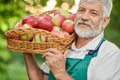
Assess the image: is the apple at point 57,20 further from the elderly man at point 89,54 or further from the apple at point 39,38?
the apple at point 39,38

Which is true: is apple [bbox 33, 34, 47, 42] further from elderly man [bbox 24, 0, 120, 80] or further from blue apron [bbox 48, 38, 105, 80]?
blue apron [bbox 48, 38, 105, 80]

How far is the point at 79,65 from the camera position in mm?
3797

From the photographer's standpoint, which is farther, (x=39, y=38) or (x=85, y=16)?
(x=85, y=16)

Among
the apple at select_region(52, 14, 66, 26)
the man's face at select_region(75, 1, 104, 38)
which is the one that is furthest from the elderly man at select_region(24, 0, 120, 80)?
the apple at select_region(52, 14, 66, 26)

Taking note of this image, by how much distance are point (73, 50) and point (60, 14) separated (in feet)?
0.86

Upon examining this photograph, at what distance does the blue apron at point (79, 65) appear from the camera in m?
3.78

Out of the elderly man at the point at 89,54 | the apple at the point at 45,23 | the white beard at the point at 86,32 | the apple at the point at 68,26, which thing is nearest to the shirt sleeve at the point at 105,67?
the elderly man at the point at 89,54

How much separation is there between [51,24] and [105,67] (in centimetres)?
45

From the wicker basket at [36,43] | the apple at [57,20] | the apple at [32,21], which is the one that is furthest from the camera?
the apple at [57,20]

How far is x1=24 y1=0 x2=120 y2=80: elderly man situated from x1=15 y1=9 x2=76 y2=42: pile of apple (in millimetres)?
69

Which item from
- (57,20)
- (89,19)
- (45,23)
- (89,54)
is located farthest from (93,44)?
(45,23)

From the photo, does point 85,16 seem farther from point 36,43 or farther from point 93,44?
point 36,43

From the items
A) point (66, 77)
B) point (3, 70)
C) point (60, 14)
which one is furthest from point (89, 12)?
point (3, 70)

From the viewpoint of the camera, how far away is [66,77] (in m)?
3.70
